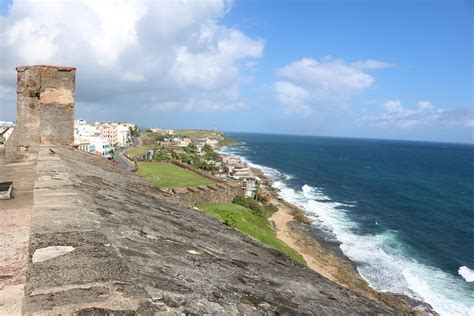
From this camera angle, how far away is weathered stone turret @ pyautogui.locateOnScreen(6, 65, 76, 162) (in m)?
10.4

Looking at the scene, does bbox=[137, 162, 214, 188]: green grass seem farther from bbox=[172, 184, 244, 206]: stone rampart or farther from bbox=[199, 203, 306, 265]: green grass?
bbox=[199, 203, 306, 265]: green grass

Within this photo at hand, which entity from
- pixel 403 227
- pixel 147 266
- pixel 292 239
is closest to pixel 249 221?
pixel 292 239

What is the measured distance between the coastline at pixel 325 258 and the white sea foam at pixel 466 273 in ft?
23.7

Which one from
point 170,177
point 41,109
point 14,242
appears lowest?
point 170,177

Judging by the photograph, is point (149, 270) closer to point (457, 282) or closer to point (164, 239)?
point (164, 239)

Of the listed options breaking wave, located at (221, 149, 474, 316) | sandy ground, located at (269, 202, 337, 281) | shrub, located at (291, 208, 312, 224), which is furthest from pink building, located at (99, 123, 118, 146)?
breaking wave, located at (221, 149, 474, 316)

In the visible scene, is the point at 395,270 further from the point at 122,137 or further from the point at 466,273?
the point at 122,137

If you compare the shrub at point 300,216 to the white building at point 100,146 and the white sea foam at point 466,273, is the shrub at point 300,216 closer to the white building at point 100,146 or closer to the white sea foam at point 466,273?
the white sea foam at point 466,273

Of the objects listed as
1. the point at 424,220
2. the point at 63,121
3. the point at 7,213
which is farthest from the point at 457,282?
the point at 7,213

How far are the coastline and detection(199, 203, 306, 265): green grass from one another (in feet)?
4.98

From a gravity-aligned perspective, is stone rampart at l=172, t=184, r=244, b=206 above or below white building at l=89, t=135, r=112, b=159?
below

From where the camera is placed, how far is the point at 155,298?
2.51 m

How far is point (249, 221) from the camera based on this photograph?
40.5 meters

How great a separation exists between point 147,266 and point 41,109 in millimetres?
9114
